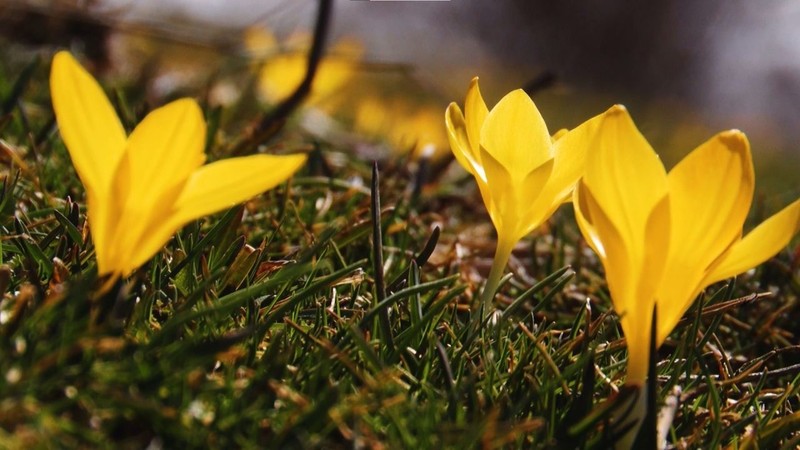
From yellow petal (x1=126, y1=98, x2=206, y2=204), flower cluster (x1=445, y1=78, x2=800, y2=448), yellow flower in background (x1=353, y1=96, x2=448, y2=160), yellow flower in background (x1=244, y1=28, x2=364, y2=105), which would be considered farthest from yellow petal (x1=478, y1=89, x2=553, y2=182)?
yellow flower in background (x1=353, y1=96, x2=448, y2=160)

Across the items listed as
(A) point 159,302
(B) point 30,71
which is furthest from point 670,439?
(B) point 30,71

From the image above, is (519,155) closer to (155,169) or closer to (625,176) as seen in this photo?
(625,176)

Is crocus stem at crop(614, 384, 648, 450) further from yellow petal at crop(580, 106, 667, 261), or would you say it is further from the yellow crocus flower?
yellow petal at crop(580, 106, 667, 261)

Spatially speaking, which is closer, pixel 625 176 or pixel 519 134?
pixel 625 176

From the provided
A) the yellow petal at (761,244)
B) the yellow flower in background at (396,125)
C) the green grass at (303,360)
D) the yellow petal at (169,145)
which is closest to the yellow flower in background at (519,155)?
the green grass at (303,360)

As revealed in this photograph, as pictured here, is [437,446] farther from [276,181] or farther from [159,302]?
[159,302]

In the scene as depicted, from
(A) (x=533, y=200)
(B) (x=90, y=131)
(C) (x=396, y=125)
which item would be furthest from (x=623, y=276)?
(C) (x=396, y=125)
